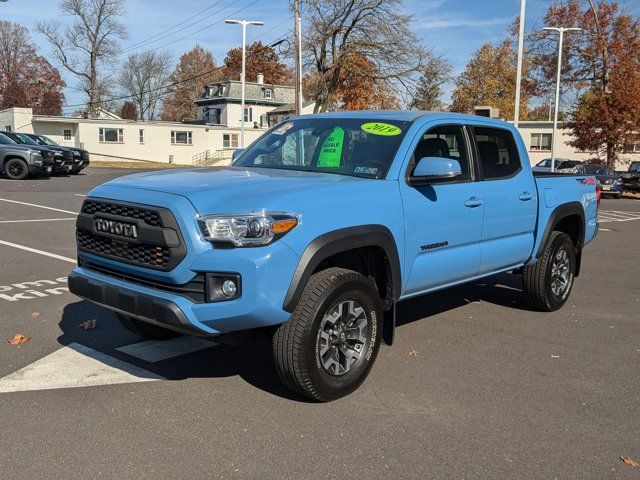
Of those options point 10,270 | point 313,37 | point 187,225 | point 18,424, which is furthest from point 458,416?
point 313,37

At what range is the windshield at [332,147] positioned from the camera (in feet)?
15.7

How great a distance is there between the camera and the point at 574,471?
3355 mm

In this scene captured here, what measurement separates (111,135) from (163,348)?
48.3m

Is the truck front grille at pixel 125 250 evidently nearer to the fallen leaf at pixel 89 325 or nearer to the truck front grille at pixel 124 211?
the truck front grille at pixel 124 211

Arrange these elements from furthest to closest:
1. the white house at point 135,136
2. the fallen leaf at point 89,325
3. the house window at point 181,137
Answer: the house window at point 181,137, the white house at point 135,136, the fallen leaf at point 89,325

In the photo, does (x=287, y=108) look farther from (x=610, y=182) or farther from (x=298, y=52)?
(x=610, y=182)

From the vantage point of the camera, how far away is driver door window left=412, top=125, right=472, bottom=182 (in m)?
5.12

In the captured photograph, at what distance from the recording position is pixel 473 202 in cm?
520

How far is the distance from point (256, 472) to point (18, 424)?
152 cm

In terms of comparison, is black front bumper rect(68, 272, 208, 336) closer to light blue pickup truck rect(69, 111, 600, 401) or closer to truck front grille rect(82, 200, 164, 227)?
light blue pickup truck rect(69, 111, 600, 401)

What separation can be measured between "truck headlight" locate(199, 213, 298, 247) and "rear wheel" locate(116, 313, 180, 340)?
68.2 inches

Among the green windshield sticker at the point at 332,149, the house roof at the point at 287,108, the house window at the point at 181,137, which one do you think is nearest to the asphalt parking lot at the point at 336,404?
the green windshield sticker at the point at 332,149

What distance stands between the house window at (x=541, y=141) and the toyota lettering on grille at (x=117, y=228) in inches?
1865

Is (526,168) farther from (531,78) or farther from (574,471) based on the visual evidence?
(531,78)
